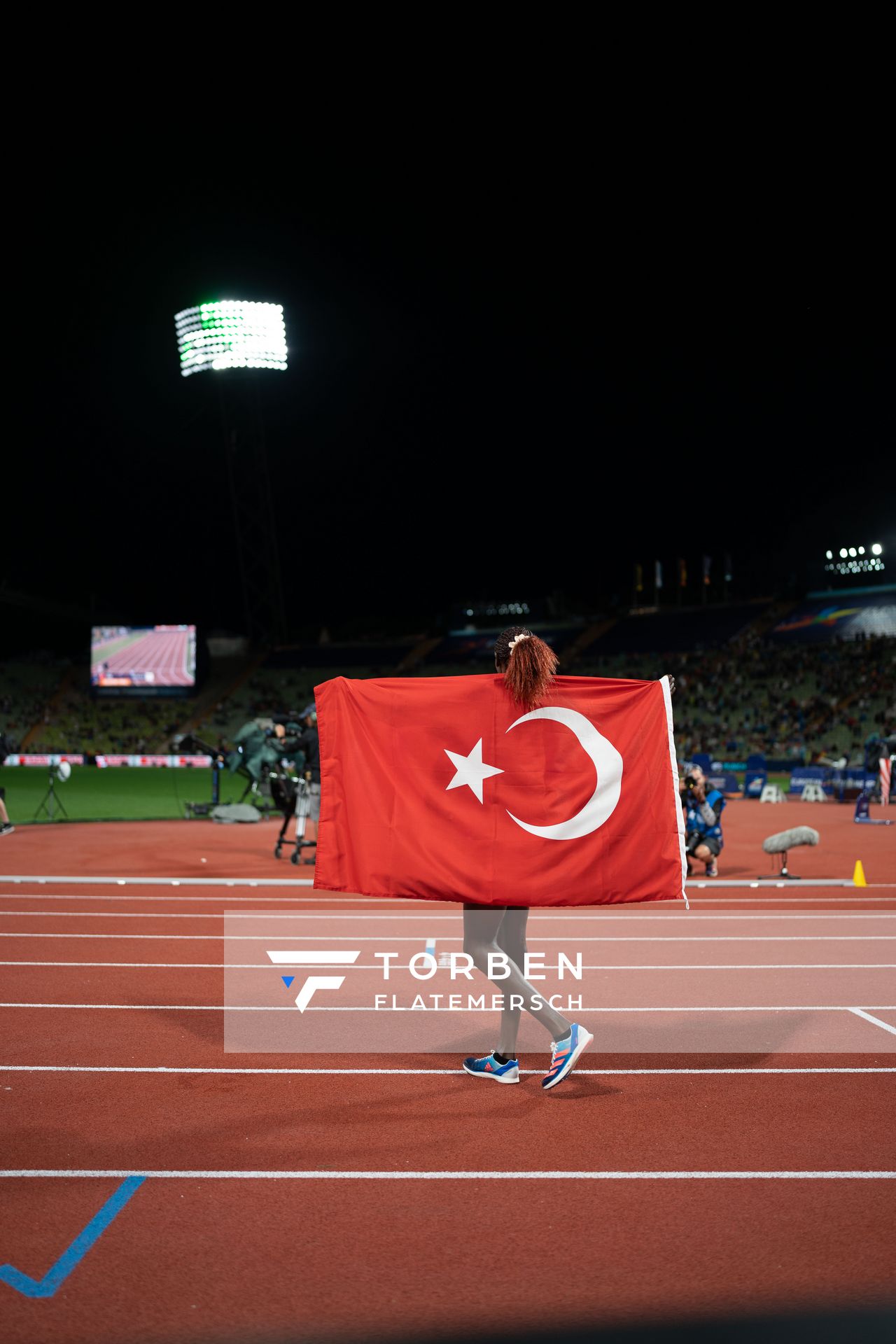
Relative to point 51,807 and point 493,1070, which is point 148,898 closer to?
Result: point 493,1070

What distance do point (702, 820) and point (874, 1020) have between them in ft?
23.9

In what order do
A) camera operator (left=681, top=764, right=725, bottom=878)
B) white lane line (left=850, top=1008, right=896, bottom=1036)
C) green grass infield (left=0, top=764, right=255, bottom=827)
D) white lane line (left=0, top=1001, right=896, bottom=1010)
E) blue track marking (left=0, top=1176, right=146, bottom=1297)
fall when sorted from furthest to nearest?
green grass infield (left=0, top=764, right=255, bottom=827) < camera operator (left=681, top=764, right=725, bottom=878) < white lane line (left=0, top=1001, right=896, bottom=1010) < white lane line (left=850, top=1008, right=896, bottom=1036) < blue track marking (left=0, top=1176, right=146, bottom=1297)

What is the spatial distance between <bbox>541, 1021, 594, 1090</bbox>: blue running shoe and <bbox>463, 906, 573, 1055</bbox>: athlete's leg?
0.05 metres

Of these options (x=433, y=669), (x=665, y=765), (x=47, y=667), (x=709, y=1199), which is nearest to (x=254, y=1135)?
(x=709, y=1199)

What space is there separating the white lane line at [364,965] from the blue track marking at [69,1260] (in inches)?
169

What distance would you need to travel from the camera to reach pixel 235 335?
54688 mm

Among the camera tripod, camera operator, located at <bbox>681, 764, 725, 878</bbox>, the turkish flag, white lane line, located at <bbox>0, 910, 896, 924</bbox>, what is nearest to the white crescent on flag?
the turkish flag

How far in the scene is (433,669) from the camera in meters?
66.0

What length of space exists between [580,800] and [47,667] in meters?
71.8

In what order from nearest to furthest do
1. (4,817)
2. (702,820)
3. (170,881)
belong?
(170,881) → (702,820) → (4,817)

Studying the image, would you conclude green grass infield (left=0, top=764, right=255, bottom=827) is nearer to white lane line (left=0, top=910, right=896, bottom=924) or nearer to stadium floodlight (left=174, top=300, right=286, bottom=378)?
white lane line (left=0, top=910, right=896, bottom=924)

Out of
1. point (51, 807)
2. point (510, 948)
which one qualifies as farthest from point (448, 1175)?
point (51, 807)

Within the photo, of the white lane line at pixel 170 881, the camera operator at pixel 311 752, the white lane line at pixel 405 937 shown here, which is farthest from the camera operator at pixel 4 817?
the white lane line at pixel 405 937

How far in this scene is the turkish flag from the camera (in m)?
5.77
